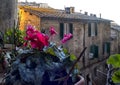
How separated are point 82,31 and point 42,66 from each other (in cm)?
1963

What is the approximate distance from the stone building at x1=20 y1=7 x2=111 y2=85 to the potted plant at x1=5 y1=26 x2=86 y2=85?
46.8ft

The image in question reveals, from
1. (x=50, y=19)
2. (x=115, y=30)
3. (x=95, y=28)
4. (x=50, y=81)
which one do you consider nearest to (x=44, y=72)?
(x=50, y=81)

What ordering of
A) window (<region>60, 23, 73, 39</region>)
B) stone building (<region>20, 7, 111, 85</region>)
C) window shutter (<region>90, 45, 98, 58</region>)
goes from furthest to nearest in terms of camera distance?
window shutter (<region>90, 45, 98, 58</region>), window (<region>60, 23, 73, 39</region>), stone building (<region>20, 7, 111, 85</region>)

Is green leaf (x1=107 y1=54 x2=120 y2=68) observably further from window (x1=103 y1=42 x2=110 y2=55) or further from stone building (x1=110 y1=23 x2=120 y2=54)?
stone building (x1=110 y1=23 x2=120 y2=54)

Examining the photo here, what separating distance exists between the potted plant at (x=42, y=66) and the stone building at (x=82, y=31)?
14.3 metres

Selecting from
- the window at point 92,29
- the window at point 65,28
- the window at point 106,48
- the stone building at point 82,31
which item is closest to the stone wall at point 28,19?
the stone building at point 82,31

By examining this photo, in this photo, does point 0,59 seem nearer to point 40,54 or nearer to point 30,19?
point 40,54

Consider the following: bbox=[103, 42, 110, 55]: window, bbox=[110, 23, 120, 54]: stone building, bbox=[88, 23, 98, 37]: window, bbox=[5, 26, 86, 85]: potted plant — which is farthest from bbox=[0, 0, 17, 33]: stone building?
bbox=[110, 23, 120, 54]: stone building

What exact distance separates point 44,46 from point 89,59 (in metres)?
21.0

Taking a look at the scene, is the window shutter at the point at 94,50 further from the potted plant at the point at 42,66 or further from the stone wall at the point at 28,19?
the potted plant at the point at 42,66

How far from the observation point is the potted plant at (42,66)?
1.89 m

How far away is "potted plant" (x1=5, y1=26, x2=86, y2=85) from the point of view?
1891 mm

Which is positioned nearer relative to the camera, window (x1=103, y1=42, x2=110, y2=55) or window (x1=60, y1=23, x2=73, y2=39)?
window (x1=60, y1=23, x2=73, y2=39)

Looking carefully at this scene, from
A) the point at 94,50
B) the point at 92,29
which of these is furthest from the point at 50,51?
the point at 94,50
